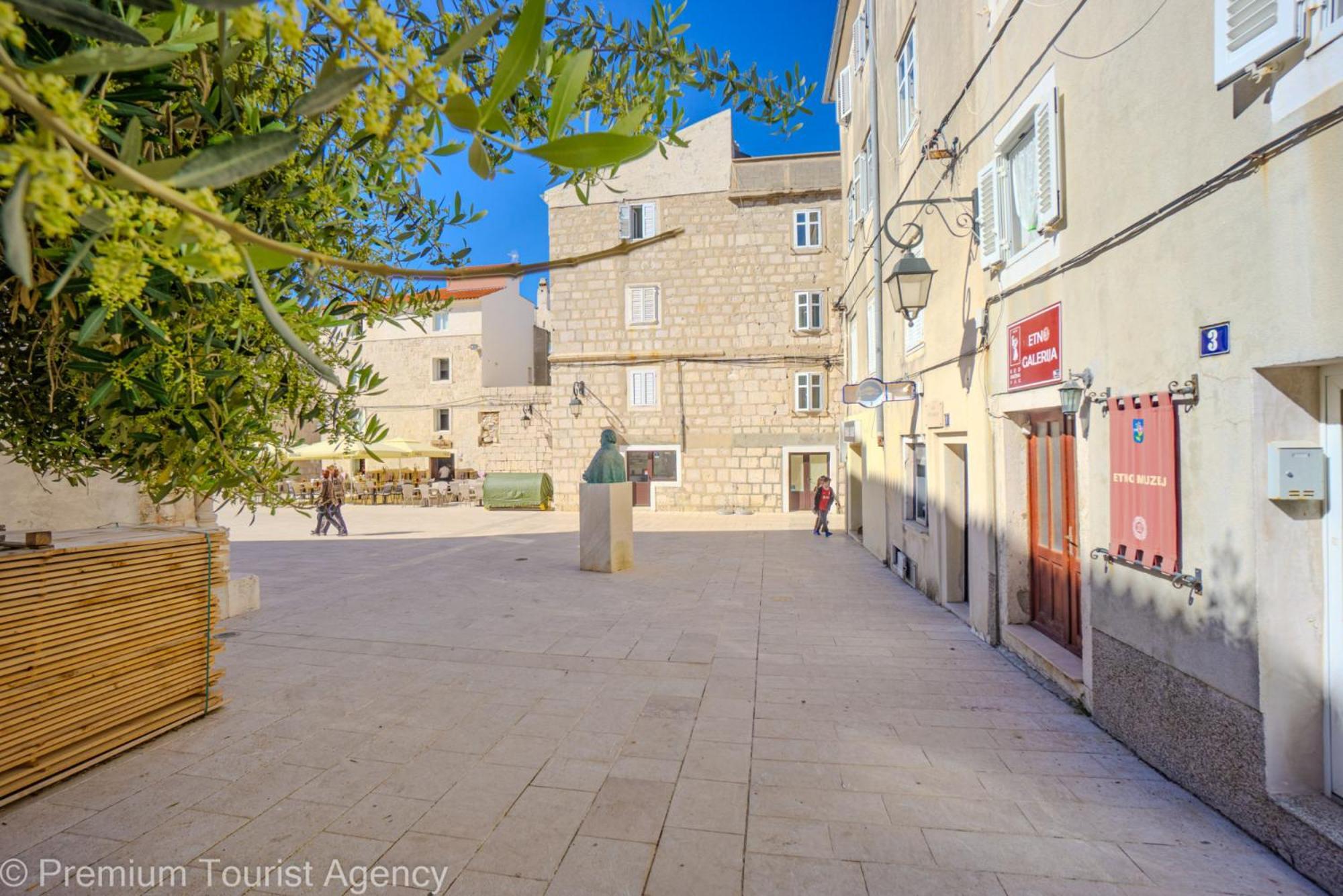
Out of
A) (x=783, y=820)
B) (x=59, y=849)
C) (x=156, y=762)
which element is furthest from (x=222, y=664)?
(x=783, y=820)

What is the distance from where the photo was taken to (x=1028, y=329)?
5492mm

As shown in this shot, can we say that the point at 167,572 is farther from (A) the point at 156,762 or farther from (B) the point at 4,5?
(B) the point at 4,5

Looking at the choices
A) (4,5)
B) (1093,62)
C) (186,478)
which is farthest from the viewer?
(1093,62)

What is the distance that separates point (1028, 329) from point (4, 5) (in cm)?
604

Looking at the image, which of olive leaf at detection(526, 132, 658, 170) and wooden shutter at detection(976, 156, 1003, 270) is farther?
wooden shutter at detection(976, 156, 1003, 270)

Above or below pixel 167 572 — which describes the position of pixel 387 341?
above

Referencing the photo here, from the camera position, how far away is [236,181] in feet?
2.69

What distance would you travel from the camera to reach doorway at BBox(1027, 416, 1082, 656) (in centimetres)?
537

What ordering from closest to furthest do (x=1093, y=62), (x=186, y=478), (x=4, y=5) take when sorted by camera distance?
(x=4, y=5)
(x=186, y=478)
(x=1093, y=62)

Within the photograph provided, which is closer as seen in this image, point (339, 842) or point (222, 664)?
point (339, 842)

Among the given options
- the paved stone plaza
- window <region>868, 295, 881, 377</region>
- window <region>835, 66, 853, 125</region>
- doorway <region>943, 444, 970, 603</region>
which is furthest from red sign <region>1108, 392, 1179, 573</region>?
window <region>835, 66, 853, 125</region>

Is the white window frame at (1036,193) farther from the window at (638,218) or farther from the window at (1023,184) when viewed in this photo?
the window at (638,218)

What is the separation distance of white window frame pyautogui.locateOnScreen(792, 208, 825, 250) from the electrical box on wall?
18032 mm

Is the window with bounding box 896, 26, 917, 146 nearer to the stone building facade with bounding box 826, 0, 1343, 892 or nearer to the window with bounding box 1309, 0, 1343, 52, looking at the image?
the stone building facade with bounding box 826, 0, 1343, 892
